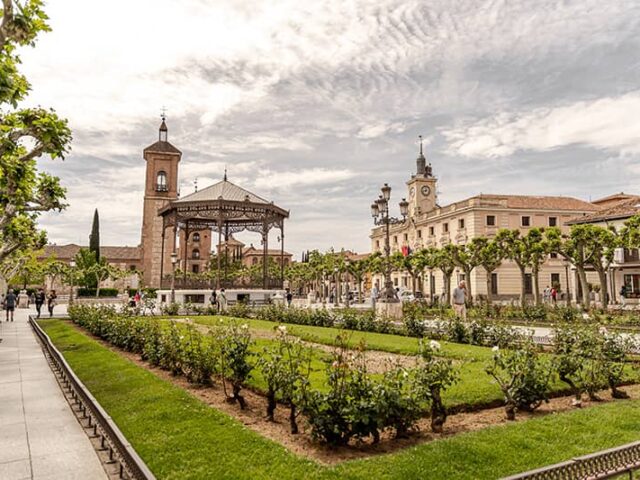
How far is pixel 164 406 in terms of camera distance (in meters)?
5.93

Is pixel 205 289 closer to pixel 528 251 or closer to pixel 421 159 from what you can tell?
pixel 528 251

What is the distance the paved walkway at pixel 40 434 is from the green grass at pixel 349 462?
18.9 inches

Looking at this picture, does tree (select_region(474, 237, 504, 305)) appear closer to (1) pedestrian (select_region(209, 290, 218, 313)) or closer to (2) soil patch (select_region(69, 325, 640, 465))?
(1) pedestrian (select_region(209, 290, 218, 313))

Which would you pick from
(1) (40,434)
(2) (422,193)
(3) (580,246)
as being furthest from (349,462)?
(2) (422,193)

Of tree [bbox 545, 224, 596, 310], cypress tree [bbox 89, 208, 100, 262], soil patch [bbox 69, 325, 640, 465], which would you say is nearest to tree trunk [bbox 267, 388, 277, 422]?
soil patch [bbox 69, 325, 640, 465]

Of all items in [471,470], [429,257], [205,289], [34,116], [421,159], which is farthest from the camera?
[421,159]

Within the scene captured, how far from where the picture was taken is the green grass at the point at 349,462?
3.95 meters

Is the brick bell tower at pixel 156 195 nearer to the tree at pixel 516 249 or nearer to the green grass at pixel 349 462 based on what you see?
the tree at pixel 516 249

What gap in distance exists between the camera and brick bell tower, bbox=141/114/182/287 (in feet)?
175

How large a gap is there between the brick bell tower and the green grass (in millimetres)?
49731

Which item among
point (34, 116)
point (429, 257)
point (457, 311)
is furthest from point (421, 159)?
point (34, 116)

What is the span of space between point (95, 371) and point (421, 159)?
4764 cm

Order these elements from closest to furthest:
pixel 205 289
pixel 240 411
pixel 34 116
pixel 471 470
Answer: pixel 471 470
pixel 240 411
pixel 34 116
pixel 205 289

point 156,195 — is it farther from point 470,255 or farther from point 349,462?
point 349,462
